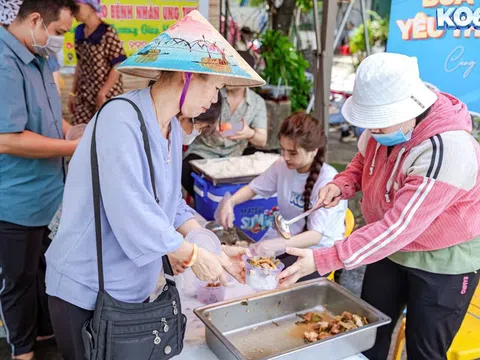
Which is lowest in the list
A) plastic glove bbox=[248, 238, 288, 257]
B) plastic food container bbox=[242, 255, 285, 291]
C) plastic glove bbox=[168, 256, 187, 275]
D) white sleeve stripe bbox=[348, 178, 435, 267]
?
plastic glove bbox=[248, 238, 288, 257]

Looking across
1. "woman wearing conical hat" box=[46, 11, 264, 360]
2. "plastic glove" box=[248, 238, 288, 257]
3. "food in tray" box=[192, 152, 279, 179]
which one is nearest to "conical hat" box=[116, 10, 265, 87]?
"woman wearing conical hat" box=[46, 11, 264, 360]

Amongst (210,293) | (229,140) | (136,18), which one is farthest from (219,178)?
(136,18)

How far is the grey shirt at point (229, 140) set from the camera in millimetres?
3816

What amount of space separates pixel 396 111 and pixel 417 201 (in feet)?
1.03

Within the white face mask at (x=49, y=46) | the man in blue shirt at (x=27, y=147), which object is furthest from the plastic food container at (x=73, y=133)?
the white face mask at (x=49, y=46)

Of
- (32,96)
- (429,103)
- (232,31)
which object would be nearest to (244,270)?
(429,103)

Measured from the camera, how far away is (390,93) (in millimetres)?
1609

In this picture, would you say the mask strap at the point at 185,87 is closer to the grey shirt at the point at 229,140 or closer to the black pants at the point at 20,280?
the black pants at the point at 20,280

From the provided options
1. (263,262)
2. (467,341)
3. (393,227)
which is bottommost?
(467,341)

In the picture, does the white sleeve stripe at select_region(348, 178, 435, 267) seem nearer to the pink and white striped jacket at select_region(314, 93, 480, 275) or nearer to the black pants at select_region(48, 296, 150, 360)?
the pink and white striped jacket at select_region(314, 93, 480, 275)

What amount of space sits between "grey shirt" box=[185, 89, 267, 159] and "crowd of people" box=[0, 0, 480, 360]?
1100mm

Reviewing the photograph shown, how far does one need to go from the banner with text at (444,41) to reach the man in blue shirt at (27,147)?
6.38 feet

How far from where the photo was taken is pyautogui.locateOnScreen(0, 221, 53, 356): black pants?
2.32 m

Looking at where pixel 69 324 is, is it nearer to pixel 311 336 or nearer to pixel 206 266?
pixel 206 266
